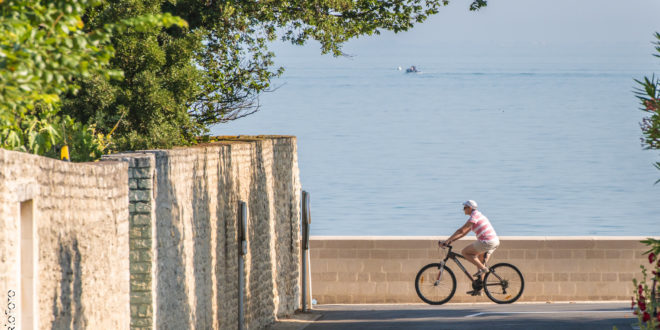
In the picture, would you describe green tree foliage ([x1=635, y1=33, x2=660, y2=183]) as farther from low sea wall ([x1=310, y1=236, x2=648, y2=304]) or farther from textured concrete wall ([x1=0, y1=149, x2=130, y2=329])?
low sea wall ([x1=310, y1=236, x2=648, y2=304])

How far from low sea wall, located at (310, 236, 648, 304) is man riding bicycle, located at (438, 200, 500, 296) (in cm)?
90

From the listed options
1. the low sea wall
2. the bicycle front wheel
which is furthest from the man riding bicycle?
the low sea wall

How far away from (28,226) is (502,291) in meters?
11.8

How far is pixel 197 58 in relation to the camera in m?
18.2

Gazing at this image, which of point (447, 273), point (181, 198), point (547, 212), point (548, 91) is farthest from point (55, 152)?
point (548, 91)

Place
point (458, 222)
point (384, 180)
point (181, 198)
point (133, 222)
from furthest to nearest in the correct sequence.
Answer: point (384, 180), point (458, 222), point (181, 198), point (133, 222)

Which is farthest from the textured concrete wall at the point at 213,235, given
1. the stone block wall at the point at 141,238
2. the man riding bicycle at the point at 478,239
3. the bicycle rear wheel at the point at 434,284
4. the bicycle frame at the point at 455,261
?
the man riding bicycle at the point at 478,239

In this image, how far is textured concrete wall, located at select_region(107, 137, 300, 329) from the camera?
401 inches

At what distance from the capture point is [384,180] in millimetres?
87500

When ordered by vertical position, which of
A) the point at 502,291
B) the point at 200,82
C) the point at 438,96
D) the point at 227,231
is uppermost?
the point at 438,96

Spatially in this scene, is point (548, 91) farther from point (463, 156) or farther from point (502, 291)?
point (502, 291)

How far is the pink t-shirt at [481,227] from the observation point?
1705cm

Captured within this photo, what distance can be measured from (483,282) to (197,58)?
20.0ft

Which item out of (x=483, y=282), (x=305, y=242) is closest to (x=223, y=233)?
(x=305, y=242)
